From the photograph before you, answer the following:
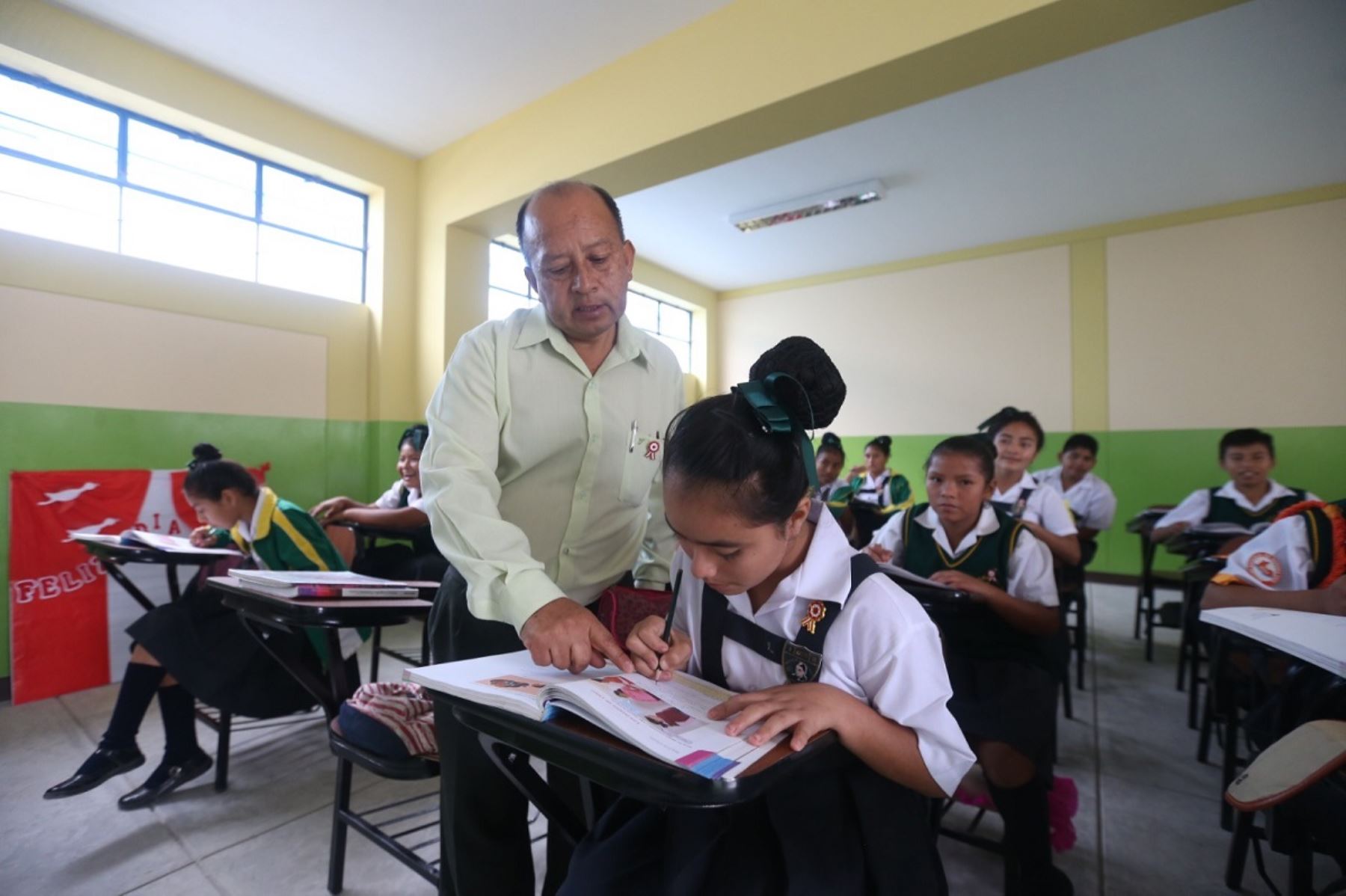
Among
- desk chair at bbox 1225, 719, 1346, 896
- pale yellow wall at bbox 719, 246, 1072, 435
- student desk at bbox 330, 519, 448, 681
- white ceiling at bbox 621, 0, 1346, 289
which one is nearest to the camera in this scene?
desk chair at bbox 1225, 719, 1346, 896

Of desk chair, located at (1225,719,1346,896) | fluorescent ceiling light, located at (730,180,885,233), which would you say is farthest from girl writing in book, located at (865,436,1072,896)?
fluorescent ceiling light, located at (730,180,885,233)

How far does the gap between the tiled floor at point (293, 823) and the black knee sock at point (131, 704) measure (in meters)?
0.18

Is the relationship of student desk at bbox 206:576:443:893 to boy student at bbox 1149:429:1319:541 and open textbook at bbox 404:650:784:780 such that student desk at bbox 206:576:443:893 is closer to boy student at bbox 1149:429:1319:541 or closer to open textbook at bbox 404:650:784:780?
open textbook at bbox 404:650:784:780

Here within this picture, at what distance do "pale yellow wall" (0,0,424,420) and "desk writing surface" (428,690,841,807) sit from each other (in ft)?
14.1

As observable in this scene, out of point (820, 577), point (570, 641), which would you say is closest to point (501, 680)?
point (570, 641)

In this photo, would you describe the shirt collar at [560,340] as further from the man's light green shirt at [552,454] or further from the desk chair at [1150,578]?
the desk chair at [1150,578]

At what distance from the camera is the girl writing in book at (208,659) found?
2172mm

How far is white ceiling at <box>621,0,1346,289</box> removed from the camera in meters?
4.10

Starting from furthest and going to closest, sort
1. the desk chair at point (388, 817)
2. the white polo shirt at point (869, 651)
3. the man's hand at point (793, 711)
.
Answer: the desk chair at point (388, 817) → the white polo shirt at point (869, 651) → the man's hand at point (793, 711)

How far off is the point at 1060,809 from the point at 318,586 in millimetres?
2078

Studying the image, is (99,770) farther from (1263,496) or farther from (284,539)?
(1263,496)

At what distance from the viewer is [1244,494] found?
12.1ft

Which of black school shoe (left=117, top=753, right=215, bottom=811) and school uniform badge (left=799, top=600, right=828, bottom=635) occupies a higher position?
school uniform badge (left=799, top=600, right=828, bottom=635)

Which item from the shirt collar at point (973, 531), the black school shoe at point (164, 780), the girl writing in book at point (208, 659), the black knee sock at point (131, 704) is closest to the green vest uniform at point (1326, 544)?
the shirt collar at point (973, 531)
